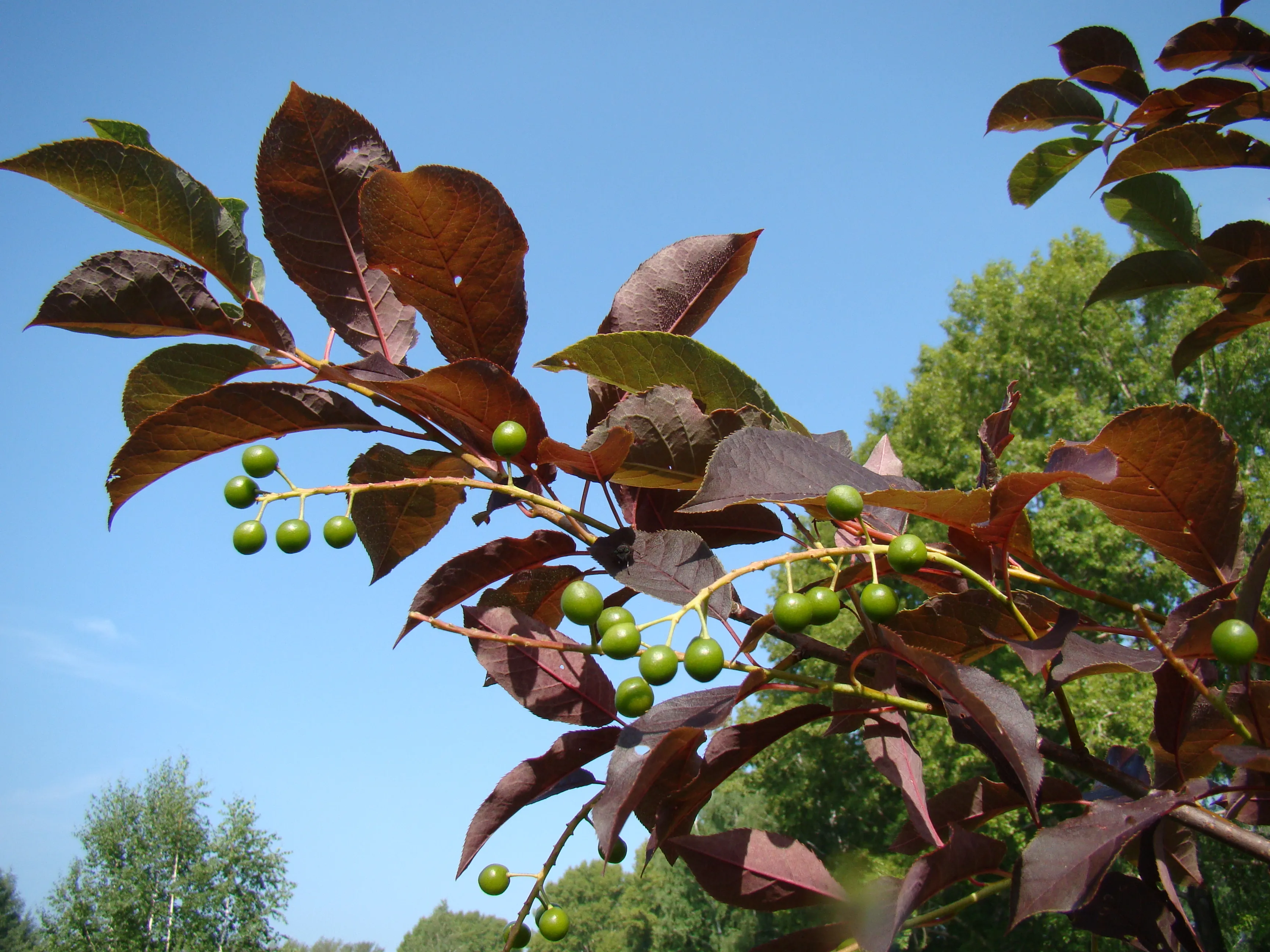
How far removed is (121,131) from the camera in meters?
1.04

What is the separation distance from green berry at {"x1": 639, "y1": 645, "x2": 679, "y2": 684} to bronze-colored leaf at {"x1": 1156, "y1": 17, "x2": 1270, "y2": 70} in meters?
1.99

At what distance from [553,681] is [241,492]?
454 mm

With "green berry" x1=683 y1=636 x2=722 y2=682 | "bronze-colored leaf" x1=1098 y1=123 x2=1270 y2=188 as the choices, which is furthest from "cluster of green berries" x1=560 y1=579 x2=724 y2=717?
"bronze-colored leaf" x1=1098 y1=123 x2=1270 y2=188

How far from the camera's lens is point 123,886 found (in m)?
28.4

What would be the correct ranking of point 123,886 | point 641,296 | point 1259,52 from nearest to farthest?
point 641,296 < point 1259,52 < point 123,886

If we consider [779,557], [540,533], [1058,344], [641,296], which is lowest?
[779,557]

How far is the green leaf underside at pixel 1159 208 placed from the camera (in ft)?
5.69

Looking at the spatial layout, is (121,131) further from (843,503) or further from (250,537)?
(843,503)

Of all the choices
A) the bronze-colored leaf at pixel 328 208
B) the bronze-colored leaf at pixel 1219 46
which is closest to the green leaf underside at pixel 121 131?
the bronze-colored leaf at pixel 328 208

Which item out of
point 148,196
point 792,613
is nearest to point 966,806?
point 792,613

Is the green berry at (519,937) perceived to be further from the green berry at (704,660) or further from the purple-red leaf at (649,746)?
the green berry at (704,660)

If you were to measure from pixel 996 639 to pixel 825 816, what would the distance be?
21.4 m

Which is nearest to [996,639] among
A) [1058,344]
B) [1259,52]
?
[1259,52]

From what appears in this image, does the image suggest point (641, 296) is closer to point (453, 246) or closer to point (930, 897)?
point (453, 246)
